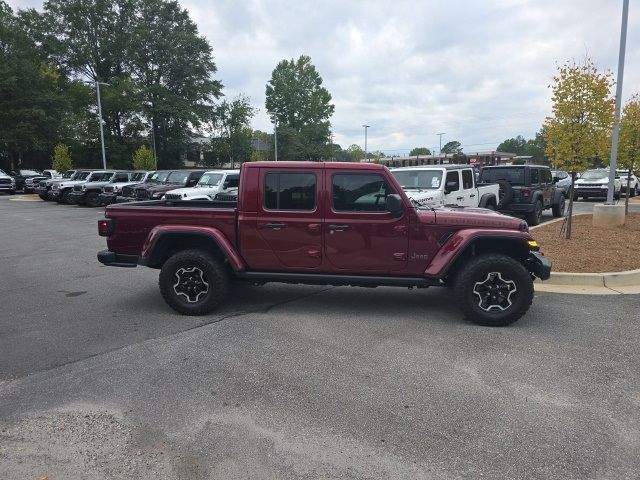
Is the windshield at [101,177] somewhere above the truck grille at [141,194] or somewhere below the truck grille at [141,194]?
above

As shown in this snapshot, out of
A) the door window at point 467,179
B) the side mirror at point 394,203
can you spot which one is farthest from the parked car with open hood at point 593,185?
the side mirror at point 394,203

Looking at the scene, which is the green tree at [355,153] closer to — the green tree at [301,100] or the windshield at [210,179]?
the green tree at [301,100]

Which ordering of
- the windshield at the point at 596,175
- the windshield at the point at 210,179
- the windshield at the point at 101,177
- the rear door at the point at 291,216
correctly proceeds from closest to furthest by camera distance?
1. the rear door at the point at 291,216
2. the windshield at the point at 210,179
3. the windshield at the point at 596,175
4. the windshield at the point at 101,177

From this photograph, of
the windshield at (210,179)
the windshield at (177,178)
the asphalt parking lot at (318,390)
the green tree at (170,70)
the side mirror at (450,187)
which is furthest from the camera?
the green tree at (170,70)

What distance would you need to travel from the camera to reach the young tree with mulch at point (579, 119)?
921cm

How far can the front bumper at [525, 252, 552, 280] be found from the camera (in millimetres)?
5070

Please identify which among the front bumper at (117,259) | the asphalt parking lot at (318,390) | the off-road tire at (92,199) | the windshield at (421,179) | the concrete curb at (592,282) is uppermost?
the windshield at (421,179)

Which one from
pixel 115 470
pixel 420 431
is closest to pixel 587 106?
pixel 420 431

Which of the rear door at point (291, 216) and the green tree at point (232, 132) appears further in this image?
the green tree at point (232, 132)

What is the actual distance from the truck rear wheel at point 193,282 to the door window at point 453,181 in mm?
6689

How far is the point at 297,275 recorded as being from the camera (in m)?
5.41

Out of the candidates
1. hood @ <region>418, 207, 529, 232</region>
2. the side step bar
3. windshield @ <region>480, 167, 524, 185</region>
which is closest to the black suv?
windshield @ <region>480, 167, 524, 185</region>

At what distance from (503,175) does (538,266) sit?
9128mm

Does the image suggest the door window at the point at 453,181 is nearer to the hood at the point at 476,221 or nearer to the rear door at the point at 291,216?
the hood at the point at 476,221
